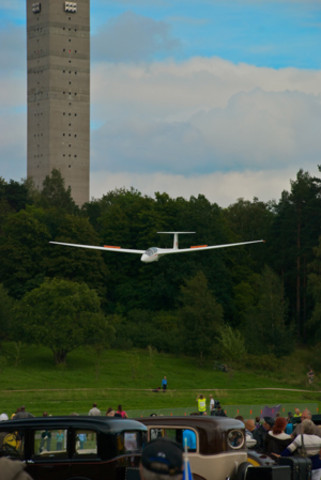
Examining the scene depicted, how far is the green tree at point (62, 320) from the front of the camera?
7631 centimetres

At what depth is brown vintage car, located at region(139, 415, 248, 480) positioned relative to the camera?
15.4 meters

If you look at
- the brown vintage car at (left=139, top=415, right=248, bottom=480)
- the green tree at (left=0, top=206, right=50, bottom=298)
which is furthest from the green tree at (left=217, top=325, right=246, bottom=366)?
the brown vintage car at (left=139, top=415, right=248, bottom=480)

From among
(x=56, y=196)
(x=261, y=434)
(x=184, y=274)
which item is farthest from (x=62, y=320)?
(x=56, y=196)

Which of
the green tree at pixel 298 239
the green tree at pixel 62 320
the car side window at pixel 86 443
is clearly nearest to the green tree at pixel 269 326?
the green tree at pixel 298 239

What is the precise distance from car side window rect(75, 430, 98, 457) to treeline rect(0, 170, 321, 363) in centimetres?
6523

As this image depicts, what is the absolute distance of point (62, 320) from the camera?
77.0 m

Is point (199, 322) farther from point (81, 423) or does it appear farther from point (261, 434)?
point (81, 423)

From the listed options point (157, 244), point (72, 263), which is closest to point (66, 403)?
point (72, 263)

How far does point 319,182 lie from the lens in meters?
104

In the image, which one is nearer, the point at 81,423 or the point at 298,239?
the point at 81,423

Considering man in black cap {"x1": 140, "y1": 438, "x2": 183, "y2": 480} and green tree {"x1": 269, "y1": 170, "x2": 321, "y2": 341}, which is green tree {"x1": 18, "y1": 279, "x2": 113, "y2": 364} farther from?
man in black cap {"x1": 140, "y1": 438, "x2": 183, "y2": 480}

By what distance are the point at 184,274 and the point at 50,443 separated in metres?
89.4

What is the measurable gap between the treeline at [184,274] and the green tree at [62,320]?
40cm

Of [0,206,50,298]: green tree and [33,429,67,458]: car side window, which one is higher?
[0,206,50,298]: green tree
